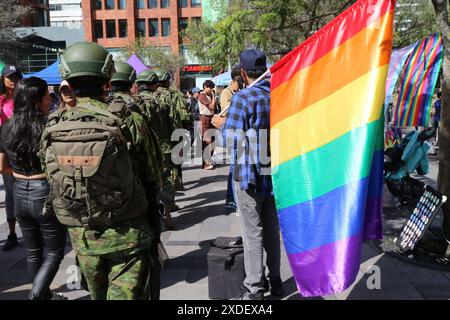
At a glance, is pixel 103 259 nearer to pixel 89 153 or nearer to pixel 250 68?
pixel 89 153

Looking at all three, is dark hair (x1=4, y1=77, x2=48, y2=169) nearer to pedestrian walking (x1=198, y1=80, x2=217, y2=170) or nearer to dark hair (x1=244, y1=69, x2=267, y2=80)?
dark hair (x1=244, y1=69, x2=267, y2=80)

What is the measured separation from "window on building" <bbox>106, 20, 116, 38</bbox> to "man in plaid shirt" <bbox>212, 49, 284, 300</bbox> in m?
57.4

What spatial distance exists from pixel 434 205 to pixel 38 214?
369cm

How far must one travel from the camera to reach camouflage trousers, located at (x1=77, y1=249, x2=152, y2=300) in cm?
243

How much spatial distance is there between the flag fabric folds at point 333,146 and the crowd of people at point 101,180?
0.41 m

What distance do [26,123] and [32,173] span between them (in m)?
0.39

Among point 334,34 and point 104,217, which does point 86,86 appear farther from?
point 334,34

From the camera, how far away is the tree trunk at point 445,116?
4508 millimetres

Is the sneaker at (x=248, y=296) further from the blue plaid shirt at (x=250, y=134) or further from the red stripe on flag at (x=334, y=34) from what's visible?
the red stripe on flag at (x=334, y=34)

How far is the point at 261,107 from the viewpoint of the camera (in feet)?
11.4

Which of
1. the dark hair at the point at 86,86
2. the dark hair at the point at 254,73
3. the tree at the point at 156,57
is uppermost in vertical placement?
the tree at the point at 156,57

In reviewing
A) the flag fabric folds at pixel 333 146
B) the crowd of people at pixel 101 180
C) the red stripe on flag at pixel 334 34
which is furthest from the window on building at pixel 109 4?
the flag fabric folds at pixel 333 146

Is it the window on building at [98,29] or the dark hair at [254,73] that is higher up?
the window on building at [98,29]
